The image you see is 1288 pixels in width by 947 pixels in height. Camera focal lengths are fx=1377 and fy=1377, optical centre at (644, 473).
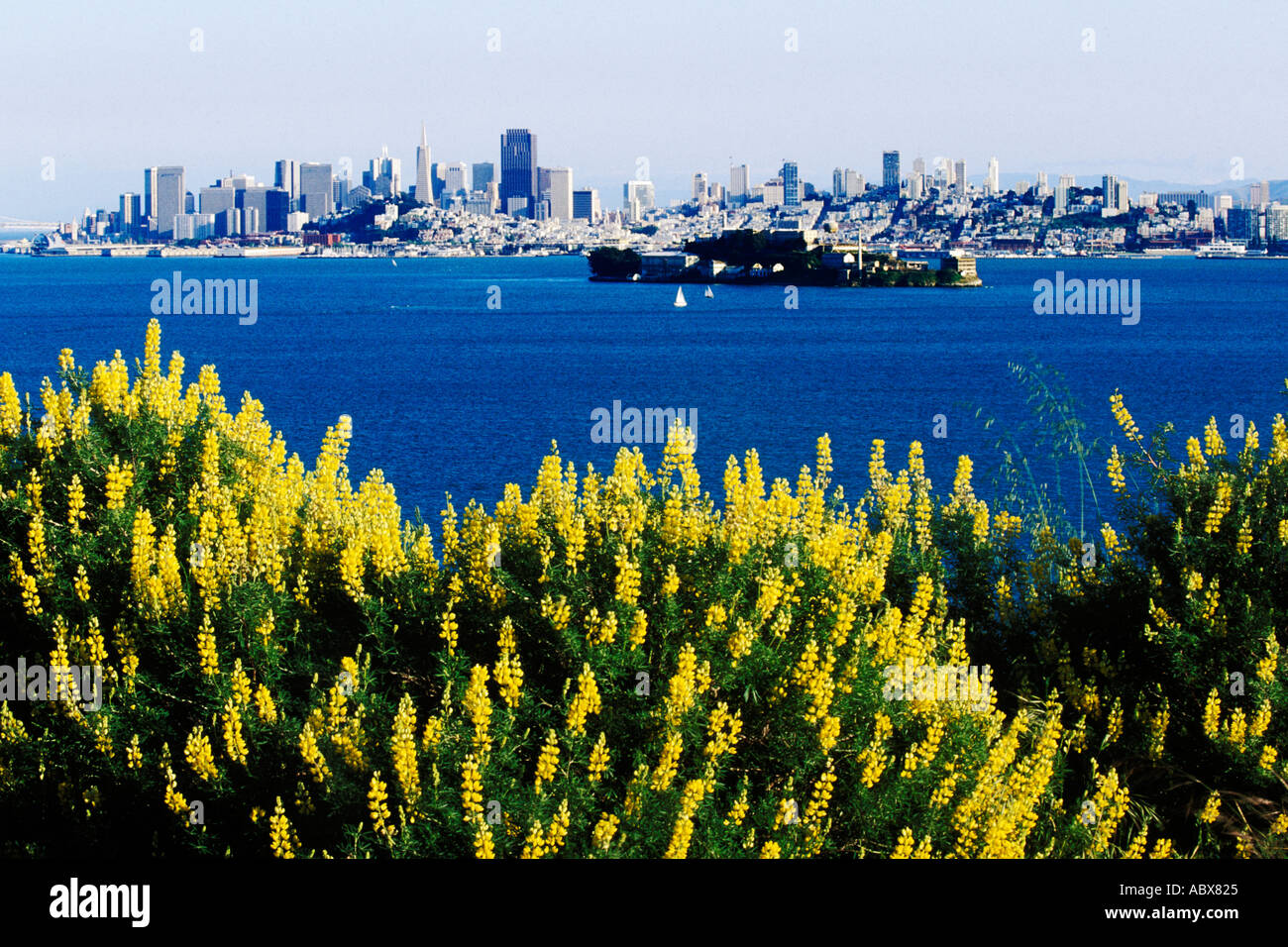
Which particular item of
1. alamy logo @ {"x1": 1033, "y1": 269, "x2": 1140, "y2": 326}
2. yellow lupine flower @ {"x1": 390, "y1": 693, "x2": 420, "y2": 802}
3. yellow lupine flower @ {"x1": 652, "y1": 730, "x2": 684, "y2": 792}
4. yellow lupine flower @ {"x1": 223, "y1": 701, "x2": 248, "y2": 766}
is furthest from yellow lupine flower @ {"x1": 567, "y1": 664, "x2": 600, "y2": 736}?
alamy logo @ {"x1": 1033, "y1": 269, "x2": 1140, "y2": 326}

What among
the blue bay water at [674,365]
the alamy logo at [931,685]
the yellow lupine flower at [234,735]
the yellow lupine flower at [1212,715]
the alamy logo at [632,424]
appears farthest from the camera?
the blue bay water at [674,365]

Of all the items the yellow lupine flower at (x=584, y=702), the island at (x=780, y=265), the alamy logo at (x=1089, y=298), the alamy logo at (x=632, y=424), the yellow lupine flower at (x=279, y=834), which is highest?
the island at (x=780, y=265)

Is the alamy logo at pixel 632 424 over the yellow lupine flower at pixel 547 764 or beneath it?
beneath

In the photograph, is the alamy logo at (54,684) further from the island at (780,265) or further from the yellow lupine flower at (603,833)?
the island at (780,265)

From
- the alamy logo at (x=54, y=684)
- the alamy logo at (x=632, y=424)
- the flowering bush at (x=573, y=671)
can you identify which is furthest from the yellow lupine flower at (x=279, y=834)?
the alamy logo at (x=632, y=424)
